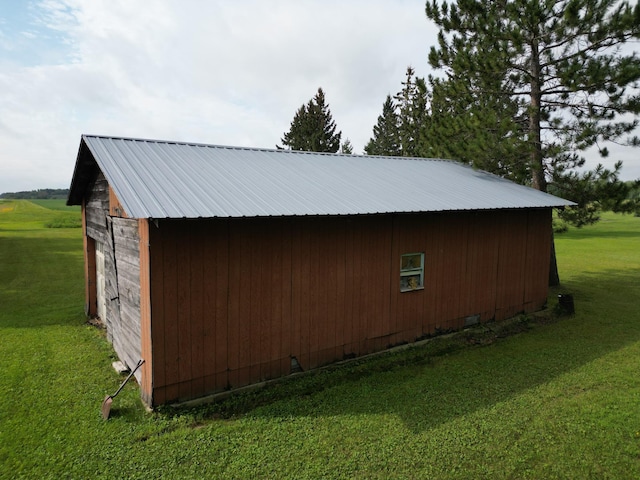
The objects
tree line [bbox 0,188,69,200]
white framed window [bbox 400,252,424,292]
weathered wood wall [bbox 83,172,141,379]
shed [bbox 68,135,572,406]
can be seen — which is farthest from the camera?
tree line [bbox 0,188,69,200]

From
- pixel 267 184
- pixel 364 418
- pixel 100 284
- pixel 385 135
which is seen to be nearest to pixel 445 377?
pixel 364 418

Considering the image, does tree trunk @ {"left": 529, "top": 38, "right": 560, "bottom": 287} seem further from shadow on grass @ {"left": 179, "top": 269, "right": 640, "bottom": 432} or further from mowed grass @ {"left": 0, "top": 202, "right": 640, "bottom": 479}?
mowed grass @ {"left": 0, "top": 202, "right": 640, "bottom": 479}

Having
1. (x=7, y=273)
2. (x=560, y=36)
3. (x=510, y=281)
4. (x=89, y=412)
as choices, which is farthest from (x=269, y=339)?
(x=7, y=273)

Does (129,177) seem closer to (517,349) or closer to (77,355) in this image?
(77,355)

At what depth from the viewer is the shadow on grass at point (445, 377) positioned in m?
6.56

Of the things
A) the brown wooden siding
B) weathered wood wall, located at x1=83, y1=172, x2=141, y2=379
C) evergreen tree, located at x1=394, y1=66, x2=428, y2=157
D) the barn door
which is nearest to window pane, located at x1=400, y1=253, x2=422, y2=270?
the brown wooden siding

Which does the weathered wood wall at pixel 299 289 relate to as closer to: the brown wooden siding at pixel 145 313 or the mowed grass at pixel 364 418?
the brown wooden siding at pixel 145 313

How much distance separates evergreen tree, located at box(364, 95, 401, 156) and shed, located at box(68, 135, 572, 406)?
39580 mm

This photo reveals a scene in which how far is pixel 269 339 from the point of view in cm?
745

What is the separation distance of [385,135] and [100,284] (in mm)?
47064

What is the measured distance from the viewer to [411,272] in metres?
9.38

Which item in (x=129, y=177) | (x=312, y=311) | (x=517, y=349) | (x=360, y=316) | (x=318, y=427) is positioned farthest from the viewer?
(x=517, y=349)

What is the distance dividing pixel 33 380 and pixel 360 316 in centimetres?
621

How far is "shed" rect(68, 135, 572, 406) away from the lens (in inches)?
258
